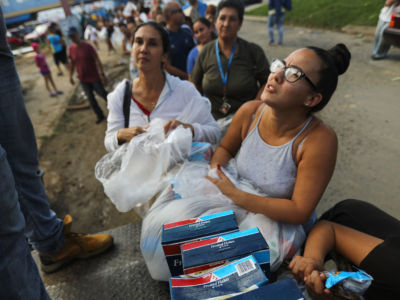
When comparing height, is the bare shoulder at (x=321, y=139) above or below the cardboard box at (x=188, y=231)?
above

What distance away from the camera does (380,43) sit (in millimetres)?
5508

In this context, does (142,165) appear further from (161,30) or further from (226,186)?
(161,30)

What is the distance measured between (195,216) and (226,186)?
0.29 meters

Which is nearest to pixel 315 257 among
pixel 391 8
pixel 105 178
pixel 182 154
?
pixel 182 154

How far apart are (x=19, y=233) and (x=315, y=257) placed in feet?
4.44

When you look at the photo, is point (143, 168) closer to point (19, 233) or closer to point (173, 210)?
point (173, 210)

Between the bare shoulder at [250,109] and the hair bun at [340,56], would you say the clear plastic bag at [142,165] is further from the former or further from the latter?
the hair bun at [340,56]

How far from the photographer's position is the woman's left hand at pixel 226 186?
1.45 meters

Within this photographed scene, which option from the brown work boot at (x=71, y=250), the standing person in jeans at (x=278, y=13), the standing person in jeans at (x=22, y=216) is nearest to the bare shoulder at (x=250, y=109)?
the standing person in jeans at (x=22, y=216)

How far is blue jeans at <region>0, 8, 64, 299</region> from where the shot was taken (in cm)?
106

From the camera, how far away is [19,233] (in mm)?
1097

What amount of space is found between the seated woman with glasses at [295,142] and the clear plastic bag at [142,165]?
341 millimetres

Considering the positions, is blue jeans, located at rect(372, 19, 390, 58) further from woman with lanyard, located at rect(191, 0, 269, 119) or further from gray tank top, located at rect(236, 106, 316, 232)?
gray tank top, located at rect(236, 106, 316, 232)

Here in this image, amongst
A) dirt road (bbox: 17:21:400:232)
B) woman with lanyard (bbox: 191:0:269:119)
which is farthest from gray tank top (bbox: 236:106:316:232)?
dirt road (bbox: 17:21:400:232)
